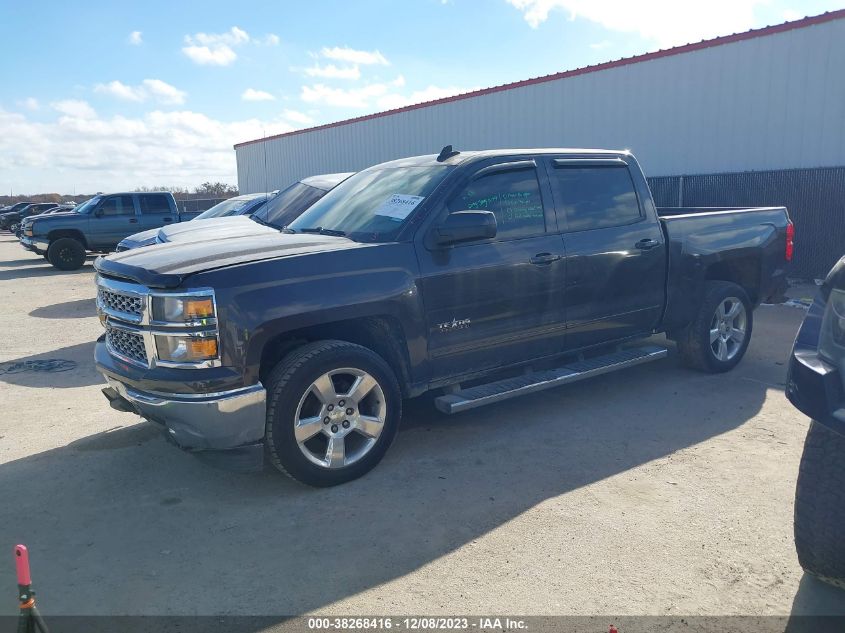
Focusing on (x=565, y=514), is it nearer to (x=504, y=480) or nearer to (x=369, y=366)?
(x=504, y=480)

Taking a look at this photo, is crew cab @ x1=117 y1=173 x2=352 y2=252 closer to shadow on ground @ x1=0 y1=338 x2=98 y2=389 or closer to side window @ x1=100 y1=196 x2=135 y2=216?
shadow on ground @ x1=0 y1=338 x2=98 y2=389

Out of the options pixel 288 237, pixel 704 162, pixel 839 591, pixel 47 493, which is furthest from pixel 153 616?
pixel 704 162

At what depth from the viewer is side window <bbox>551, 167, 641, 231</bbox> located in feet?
16.8

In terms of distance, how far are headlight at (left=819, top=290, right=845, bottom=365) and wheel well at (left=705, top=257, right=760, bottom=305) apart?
3601mm

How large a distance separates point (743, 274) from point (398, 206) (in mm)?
3690

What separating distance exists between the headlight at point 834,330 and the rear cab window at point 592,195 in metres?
2.43

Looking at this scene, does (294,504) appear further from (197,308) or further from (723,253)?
(723,253)

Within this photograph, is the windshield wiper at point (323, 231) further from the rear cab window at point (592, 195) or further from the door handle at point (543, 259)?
the rear cab window at point (592, 195)

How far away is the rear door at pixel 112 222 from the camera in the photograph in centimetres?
1766

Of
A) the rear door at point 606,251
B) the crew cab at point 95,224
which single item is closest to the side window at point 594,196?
the rear door at point 606,251

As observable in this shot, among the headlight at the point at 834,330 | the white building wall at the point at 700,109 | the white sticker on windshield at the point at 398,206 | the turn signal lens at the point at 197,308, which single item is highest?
the white building wall at the point at 700,109

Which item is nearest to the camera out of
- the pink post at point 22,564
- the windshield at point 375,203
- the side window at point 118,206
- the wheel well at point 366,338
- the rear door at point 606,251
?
the pink post at point 22,564

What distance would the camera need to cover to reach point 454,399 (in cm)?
448

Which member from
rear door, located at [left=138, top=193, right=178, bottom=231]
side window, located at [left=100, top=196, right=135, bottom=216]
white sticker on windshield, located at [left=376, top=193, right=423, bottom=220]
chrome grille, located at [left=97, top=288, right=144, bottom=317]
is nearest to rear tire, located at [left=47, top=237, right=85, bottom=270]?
side window, located at [left=100, top=196, right=135, bottom=216]
